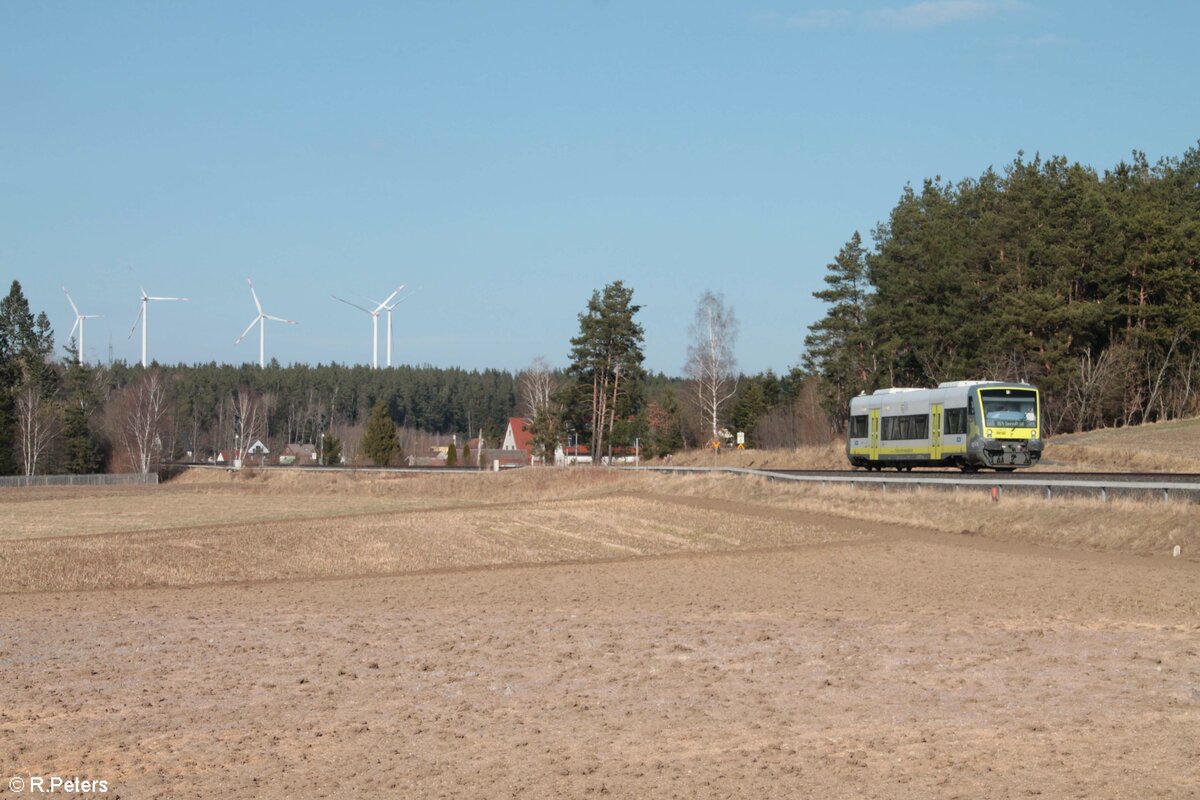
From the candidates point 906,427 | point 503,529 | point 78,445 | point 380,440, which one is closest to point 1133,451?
point 906,427

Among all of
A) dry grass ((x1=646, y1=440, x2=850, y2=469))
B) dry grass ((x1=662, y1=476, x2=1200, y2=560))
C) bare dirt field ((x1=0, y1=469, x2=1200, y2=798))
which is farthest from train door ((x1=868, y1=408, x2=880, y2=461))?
bare dirt field ((x1=0, y1=469, x2=1200, y2=798))

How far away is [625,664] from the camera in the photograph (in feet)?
50.4

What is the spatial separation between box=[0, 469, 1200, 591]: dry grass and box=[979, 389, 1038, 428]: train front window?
537cm

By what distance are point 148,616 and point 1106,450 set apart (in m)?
41.6

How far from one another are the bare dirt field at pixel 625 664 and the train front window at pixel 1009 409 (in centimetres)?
966

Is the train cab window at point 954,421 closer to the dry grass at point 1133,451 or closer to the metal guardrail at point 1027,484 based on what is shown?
the metal guardrail at point 1027,484

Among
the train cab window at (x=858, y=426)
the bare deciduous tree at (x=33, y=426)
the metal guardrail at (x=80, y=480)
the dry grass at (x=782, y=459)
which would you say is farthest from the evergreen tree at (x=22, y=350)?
the train cab window at (x=858, y=426)

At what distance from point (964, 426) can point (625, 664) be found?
31453 mm

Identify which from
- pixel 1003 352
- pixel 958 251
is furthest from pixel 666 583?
pixel 958 251

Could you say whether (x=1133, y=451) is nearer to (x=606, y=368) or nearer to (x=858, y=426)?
(x=858, y=426)

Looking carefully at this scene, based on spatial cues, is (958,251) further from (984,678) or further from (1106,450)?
(984,678)

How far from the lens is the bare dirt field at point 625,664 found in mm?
10398

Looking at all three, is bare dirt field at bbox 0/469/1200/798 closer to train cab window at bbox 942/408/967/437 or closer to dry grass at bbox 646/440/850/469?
train cab window at bbox 942/408/967/437

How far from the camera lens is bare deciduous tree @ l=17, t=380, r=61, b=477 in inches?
4210
